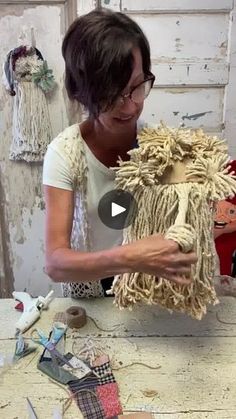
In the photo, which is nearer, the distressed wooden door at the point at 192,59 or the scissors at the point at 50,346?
the scissors at the point at 50,346

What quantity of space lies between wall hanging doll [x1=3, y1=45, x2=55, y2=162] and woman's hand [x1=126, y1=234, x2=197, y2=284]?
0.89 metres

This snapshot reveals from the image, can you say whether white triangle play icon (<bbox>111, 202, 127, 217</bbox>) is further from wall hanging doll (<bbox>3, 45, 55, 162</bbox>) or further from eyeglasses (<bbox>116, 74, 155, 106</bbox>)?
wall hanging doll (<bbox>3, 45, 55, 162</bbox>)

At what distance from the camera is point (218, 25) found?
1.46 metres

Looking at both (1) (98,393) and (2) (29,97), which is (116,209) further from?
(2) (29,97)

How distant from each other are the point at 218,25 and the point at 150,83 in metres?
0.76

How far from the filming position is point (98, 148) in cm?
92

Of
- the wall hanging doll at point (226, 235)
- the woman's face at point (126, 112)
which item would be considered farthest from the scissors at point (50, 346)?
the wall hanging doll at point (226, 235)

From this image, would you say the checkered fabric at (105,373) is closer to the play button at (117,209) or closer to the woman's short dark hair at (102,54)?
the play button at (117,209)

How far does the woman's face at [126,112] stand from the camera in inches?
31.2

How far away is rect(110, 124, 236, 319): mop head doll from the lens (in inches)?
29.1

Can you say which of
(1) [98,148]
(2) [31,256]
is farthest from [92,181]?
(2) [31,256]

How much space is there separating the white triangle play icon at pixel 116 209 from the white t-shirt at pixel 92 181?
4 centimetres

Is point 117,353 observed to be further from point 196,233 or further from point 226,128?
point 226,128

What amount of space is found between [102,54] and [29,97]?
75 centimetres
